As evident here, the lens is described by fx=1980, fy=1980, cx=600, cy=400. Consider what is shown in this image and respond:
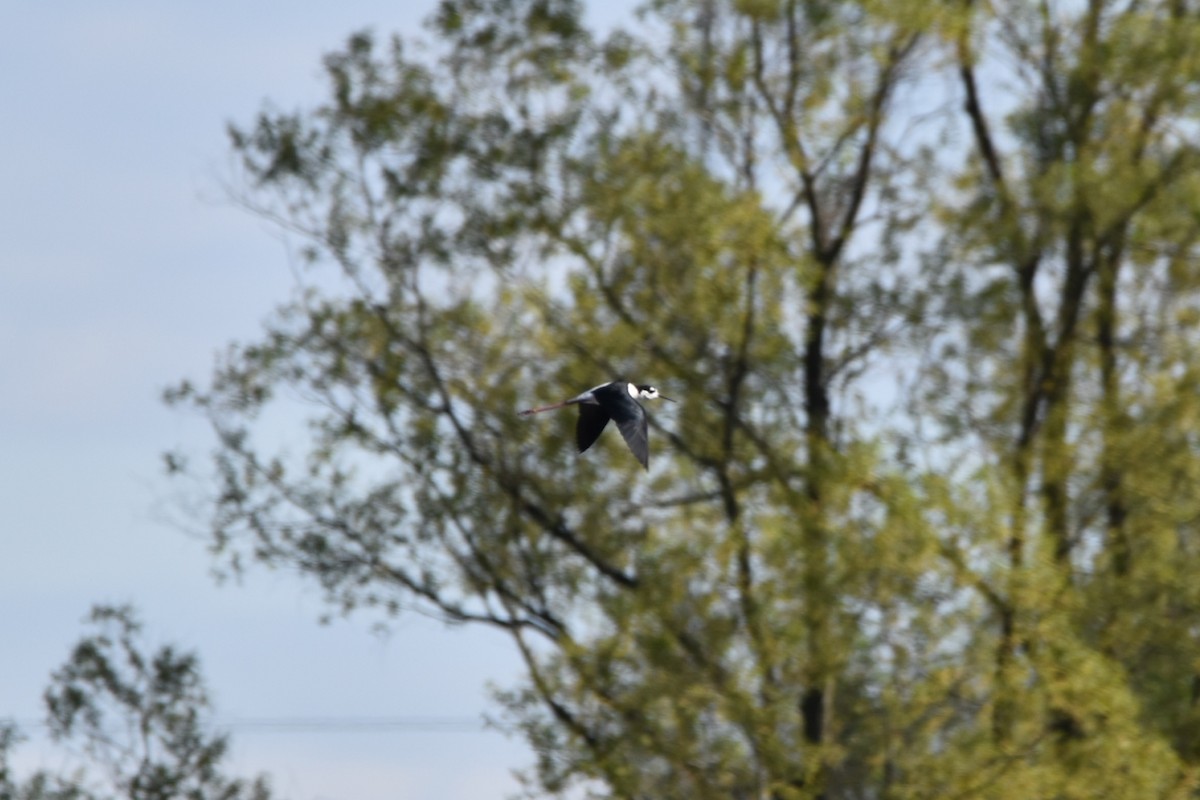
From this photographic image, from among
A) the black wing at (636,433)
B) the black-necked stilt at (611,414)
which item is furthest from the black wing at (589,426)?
the black wing at (636,433)

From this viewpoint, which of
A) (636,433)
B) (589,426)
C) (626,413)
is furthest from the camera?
(589,426)

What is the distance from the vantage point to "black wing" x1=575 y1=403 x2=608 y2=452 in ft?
24.7

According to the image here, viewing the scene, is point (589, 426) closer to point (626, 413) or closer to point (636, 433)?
point (626, 413)

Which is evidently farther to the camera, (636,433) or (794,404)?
(794,404)

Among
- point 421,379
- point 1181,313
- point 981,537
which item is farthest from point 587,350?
point 1181,313

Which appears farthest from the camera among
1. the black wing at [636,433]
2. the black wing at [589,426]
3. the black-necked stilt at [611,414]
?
the black wing at [589,426]

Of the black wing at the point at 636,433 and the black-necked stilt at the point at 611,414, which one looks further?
the black-necked stilt at the point at 611,414

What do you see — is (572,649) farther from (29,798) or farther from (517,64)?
(29,798)

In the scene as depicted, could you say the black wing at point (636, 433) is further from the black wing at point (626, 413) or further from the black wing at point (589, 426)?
the black wing at point (589, 426)

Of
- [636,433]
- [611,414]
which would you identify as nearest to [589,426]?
[611,414]

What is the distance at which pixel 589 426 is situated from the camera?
7582 millimetres

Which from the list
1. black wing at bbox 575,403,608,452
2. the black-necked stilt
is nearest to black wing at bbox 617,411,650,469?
the black-necked stilt

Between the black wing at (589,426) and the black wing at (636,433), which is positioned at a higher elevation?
the black wing at (589,426)

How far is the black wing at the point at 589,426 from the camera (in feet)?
24.7
